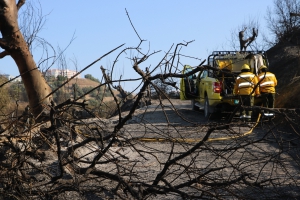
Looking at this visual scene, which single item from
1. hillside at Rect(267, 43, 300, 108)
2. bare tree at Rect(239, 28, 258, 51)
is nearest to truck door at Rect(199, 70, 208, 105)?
hillside at Rect(267, 43, 300, 108)

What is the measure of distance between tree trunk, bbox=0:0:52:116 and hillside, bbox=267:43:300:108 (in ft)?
19.3

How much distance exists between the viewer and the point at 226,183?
5.83 meters

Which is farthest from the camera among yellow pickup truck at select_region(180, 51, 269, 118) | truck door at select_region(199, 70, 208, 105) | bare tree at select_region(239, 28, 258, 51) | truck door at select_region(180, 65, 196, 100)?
bare tree at select_region(239, 28, 258, 51)

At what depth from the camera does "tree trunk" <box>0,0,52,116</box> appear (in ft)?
39.8

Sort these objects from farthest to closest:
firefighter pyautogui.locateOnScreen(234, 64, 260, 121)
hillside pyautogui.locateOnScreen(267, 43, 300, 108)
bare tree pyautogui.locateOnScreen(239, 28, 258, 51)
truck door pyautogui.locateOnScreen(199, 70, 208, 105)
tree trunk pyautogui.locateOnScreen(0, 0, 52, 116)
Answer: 1. bare tree pyautogui.locateOnScreen(239, 28, 258, 51)
2. hillside pyautogui.locateOnScreen(267, 43, 300, 108)
3. truck door pyautogui.locateOnScreen(199, 70, 208, 105)
4. tree trunk pyautogui.locateOnScreen(0, 0, 52, 116)
5. firefighter pyautogui.locateOnScreen(234, 64, 260, 121)

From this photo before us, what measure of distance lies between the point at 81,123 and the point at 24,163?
1.14m

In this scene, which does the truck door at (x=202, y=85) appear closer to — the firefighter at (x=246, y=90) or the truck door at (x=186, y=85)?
the truck door at (x=186, y=85)

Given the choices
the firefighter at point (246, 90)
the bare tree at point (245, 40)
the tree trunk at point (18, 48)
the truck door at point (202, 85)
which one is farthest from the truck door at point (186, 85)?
the bare tree at point (245, 40)

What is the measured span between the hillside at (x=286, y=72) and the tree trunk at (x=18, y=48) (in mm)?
5878

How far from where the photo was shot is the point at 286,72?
2634 cm

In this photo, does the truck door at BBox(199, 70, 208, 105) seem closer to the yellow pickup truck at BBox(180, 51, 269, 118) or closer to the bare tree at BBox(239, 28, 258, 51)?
the yellow pickup truck at BBox(180, 51, 269, 118)

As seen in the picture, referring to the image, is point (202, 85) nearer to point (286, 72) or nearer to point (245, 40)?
point (286, 72)

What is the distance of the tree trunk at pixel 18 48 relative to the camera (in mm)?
12133

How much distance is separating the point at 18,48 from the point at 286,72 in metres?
16.6
